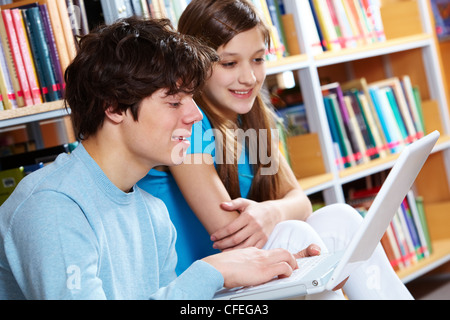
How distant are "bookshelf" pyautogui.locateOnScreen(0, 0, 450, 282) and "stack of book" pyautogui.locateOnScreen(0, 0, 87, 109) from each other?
736 millimetres

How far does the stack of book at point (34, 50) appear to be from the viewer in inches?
59.0

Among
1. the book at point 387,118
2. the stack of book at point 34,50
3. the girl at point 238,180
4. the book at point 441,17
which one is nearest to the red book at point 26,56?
the stack of book at point 34,50

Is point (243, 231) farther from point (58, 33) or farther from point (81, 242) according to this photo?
point (58, 33)

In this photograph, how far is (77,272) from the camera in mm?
955

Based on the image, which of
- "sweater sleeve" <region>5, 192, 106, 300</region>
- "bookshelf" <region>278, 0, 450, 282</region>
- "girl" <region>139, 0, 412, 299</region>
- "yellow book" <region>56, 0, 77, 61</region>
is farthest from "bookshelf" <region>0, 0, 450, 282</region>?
"sweater sleeve" <region>5, 192, 106, 300</region>

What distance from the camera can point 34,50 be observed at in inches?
60.4

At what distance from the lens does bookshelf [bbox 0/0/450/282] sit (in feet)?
7.24

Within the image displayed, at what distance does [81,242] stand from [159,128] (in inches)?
10.9

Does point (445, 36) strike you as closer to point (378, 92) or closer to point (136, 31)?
point (378, 92)

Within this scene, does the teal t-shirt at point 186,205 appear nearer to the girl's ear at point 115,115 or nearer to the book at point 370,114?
the girl's ear at point 115,115

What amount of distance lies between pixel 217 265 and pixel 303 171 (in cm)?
122

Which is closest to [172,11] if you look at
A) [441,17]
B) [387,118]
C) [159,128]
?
→ [159,128]

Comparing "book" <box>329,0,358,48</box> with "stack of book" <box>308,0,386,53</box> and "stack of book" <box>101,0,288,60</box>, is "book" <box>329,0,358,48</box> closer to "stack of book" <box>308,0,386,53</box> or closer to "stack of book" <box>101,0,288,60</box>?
"stack of book" <box>308,0,386,53</box>
